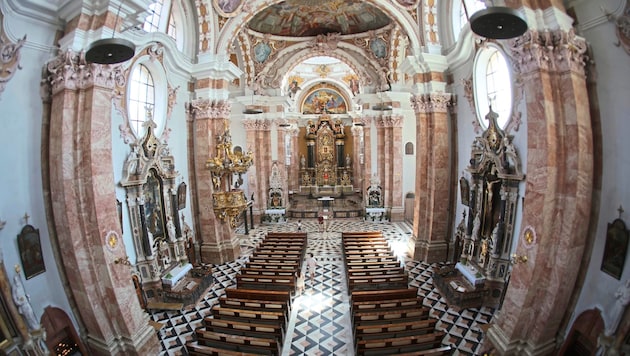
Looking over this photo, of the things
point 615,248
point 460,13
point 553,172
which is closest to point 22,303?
point 553,172

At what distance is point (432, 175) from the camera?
1208cm

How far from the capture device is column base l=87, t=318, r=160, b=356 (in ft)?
21.5

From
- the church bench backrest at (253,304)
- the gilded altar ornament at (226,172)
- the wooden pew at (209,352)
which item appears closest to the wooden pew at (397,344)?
the wooden pew at (209,352)

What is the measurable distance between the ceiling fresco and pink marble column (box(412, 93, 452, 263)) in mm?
7752

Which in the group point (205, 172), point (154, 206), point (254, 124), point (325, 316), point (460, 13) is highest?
point (460, 13)

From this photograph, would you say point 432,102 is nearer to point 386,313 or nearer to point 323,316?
point 386,313

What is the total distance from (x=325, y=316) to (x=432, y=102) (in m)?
8.43

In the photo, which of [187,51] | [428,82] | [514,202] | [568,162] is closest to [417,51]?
[428,82]

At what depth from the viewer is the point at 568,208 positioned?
579 cm

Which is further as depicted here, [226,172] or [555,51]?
[226,172]

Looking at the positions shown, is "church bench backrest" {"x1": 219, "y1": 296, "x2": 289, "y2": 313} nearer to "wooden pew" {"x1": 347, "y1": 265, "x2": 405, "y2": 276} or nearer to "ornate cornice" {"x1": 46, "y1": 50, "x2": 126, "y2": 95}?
"wooden pew" {"x1": 347, "y1": 265, "x2": 405, "y2": 276}

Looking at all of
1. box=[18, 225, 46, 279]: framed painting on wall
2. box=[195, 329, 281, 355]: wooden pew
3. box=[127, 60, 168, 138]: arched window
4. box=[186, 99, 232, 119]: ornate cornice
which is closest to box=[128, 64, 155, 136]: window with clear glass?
box=[127, 60, 168, 138]: arched window

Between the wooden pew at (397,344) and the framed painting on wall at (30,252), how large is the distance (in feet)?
21.5

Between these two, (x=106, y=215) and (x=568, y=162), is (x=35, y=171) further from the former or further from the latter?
(x=568, y=162)
